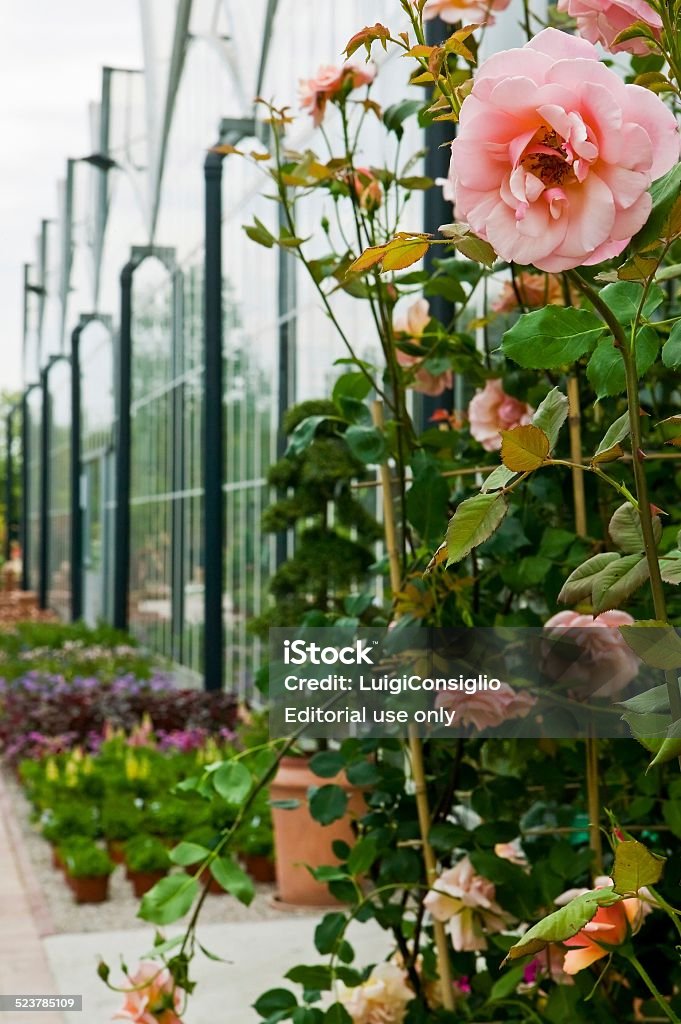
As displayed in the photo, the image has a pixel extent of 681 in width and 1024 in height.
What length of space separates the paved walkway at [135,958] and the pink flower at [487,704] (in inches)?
84.7

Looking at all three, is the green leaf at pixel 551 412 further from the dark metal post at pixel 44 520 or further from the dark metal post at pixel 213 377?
the dark metal post at pixel 44 520

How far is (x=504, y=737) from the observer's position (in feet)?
6.24

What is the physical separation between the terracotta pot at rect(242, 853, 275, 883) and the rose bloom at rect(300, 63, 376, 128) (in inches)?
160

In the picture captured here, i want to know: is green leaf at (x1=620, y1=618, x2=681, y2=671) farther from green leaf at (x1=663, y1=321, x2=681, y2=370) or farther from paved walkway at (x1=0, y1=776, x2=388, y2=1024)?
paved walkway at (x1=0, y1=776, x2=388, y2=1024)

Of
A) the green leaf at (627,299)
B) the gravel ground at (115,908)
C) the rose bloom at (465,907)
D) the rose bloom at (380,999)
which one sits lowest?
the gravel ground at (115,908)

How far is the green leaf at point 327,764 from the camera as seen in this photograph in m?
2.02

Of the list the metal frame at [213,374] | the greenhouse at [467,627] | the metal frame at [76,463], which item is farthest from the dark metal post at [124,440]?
the greenhouse at [467,627]

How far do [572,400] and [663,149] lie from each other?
1132 millimetres

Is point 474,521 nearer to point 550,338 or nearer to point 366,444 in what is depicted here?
point 550,338

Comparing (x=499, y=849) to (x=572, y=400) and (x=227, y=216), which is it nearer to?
(x=572, y=400)

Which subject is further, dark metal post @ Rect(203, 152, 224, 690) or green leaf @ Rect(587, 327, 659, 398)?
dark metal post @ Rect(203, 152, 224, 690)

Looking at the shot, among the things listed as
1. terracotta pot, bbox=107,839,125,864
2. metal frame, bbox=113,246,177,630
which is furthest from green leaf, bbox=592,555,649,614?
metal frame, bbox=113,246,177,630

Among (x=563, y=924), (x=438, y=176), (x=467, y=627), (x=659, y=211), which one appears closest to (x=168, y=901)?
(x=467, y=627)

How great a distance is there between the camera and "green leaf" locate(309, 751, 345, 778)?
202cm
